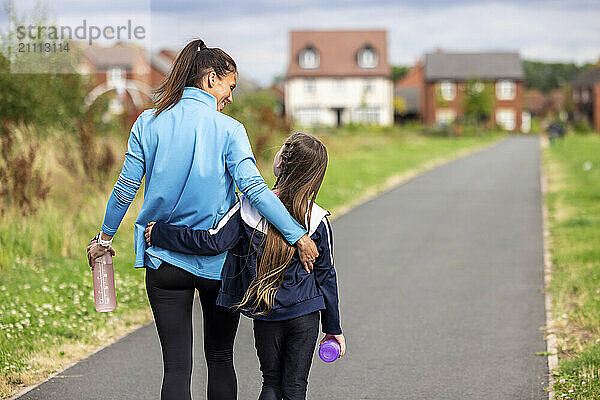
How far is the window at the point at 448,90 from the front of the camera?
79625 millimetres

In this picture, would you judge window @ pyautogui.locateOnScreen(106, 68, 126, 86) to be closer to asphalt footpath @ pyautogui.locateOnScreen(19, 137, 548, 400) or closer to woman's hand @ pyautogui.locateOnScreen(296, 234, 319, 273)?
asphalt footpath @ pyautogui.locateOnScreen(19, 137, 548, 400)

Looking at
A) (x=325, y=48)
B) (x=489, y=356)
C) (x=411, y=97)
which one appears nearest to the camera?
(x=489, y=356)

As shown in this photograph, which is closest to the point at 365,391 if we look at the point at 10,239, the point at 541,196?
the point at 10,239

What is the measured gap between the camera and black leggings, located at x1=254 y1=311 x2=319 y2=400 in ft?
12.3

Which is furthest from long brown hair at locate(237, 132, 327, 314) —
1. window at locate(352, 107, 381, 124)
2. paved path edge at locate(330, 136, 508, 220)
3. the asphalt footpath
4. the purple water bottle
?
window at locate(352, 107, 381, 124)

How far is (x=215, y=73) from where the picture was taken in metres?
3.70

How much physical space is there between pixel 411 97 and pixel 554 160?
62.3m

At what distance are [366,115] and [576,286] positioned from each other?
65651 mm

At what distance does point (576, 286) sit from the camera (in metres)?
8.12

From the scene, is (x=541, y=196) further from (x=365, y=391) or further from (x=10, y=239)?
(x=365, y=391)

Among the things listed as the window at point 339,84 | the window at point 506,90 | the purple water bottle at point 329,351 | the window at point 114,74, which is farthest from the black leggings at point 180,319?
the window at point 506,90

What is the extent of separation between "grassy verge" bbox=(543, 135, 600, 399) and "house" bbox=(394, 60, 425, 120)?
6575cm

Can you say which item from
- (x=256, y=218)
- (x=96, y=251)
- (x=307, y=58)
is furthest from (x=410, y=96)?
(x=256, y=218)

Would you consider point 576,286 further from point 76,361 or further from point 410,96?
point 410,96
